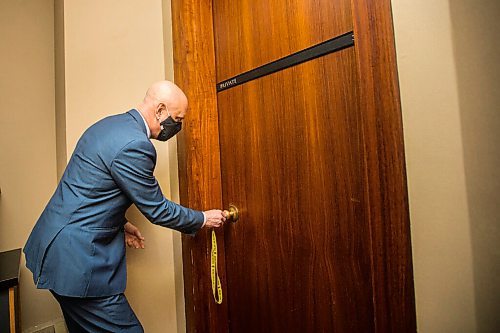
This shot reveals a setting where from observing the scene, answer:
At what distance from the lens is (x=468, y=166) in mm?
693

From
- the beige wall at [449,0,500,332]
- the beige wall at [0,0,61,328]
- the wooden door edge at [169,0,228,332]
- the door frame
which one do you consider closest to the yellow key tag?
the wooden door edge at [169,0,228,332]

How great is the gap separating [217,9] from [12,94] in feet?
4.39

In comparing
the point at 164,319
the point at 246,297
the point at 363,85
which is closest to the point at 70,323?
the point at 164,319

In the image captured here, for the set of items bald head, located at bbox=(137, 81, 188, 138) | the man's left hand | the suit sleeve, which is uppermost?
bald head, located at bbox=(137, 81, 188, 138)

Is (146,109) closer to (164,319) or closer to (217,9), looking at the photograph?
(217,9)

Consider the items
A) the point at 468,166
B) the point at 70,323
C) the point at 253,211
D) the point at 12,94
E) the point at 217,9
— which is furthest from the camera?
the point at 12,94

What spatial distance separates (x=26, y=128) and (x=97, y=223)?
120cm

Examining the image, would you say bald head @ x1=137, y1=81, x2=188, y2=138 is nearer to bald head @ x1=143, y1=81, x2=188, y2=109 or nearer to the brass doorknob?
bald head @ x1=143, y1=81, x2=188, y2=109

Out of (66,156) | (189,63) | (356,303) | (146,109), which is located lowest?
(356,303)

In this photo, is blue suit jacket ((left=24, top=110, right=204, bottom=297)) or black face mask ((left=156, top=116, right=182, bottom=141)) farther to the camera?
black face mask ((left=156, top=116, right=182, bottom=141))

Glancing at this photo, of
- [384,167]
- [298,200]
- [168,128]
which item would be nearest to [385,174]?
[384,167]

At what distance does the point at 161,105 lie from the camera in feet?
3.72

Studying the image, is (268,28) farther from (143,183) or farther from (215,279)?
(215,279)

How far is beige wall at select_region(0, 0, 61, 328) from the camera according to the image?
1.71 metres
